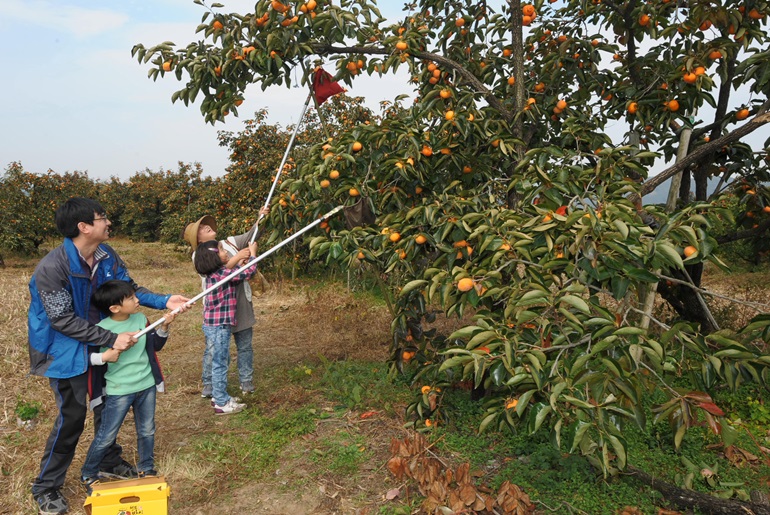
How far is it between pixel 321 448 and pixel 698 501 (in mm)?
2027

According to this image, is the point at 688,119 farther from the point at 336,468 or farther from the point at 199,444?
the point at 199,444

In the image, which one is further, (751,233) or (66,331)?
(751,233)

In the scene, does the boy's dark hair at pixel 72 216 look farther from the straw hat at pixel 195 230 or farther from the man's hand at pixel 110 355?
the straw hat at pixel 195 230

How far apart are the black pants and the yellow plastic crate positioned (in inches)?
21.5

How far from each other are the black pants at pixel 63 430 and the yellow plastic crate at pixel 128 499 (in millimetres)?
547

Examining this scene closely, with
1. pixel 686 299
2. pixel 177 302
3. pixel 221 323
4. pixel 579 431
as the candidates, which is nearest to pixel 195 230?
pixel 221 323

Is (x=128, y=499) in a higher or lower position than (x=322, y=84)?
lower

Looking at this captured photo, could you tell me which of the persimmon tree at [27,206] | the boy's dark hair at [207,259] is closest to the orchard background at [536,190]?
the boy's dark hair at [207,259]

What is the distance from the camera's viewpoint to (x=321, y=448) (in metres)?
3.29

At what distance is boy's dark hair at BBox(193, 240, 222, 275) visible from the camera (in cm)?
368

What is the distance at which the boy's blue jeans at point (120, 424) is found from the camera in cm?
276

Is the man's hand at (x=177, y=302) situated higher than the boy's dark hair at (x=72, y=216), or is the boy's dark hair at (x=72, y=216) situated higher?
the boy's dark hair at (x=72, y=216)

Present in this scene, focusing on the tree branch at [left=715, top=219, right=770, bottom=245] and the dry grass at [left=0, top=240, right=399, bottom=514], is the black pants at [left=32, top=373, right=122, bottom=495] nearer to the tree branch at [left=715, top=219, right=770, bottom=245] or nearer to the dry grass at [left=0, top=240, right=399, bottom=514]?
the dry grass at [left=0, top=240, right=399, bottom=514]

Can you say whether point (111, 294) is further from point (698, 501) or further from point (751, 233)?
point (751, 233)
